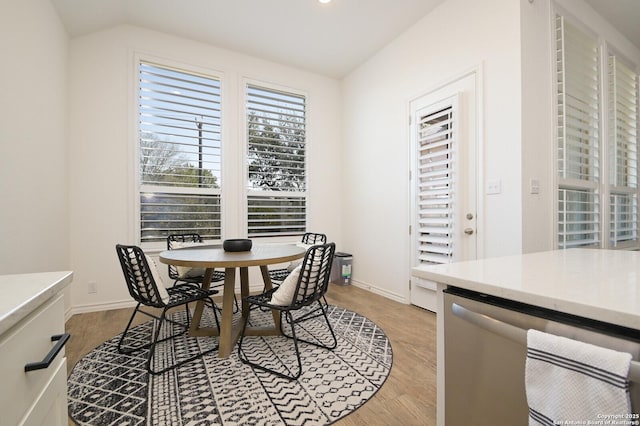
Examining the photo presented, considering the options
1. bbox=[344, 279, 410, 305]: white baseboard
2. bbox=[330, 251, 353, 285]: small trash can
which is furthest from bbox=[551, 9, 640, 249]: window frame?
bbox=[330, 251, 353, 285]: small trash can

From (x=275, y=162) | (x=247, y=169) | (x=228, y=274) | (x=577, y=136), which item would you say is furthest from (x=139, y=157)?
(x=577, y=136)

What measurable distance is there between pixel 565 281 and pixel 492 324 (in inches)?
10.8

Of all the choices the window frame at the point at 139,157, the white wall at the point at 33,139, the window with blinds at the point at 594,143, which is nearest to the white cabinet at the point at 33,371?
the white wall at the point at 33,139

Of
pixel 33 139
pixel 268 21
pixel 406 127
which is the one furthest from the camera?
pixel 406 127

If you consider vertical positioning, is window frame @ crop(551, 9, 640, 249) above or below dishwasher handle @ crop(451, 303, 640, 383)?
above

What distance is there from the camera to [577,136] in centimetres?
276

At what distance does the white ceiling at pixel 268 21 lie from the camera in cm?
283

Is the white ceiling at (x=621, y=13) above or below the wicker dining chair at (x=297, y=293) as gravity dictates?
above

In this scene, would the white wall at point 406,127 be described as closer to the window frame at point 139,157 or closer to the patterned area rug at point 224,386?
the patterned area rug at point 224,386

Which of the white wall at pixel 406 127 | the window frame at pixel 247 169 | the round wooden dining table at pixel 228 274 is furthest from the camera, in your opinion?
the window frame at pixel 247 169

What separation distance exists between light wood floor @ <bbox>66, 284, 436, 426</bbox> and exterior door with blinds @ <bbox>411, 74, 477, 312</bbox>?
44 cm

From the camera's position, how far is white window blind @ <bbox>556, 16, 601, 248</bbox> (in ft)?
8.46

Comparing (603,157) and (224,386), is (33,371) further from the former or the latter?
(603,157)

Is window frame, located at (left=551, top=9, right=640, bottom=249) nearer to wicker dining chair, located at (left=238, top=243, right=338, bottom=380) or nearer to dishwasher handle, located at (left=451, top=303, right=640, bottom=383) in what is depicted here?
wicker dining chair, located at (left=238, top=243, right=338, bottom=380)
